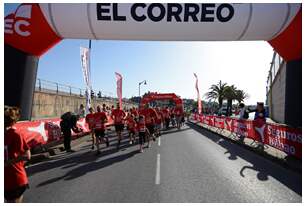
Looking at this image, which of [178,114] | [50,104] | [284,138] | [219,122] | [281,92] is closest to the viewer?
[284,138]

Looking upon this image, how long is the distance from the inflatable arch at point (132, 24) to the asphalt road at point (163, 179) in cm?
267

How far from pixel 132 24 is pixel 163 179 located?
13.5 ft

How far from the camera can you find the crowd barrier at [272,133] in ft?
27.4

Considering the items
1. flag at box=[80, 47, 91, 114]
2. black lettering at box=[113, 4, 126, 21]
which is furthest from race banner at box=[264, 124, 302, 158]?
flag at box=[80, 47, 91, 114]

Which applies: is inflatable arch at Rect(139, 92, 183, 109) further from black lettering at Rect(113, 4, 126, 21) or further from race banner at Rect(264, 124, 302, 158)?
black lettering at Rect(113, 4, 126, 21)

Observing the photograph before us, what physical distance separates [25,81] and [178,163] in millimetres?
4884

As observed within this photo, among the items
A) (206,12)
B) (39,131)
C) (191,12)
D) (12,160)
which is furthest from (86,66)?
(12,160)

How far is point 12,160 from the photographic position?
140 inches

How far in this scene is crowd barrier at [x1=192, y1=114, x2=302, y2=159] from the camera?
8359 millimetres

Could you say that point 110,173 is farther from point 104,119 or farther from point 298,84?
point 298,84

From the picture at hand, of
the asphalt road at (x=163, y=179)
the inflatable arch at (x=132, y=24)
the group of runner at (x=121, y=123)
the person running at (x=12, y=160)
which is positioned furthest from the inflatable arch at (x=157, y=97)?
the person running at (x=12, y=160)

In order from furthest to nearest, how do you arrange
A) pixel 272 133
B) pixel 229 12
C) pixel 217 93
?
1. pixel 217 93
2. pixel 272 133
3. pixel 229 12

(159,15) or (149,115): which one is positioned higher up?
(159,15)

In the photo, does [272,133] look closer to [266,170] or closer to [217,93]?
[266,170]
